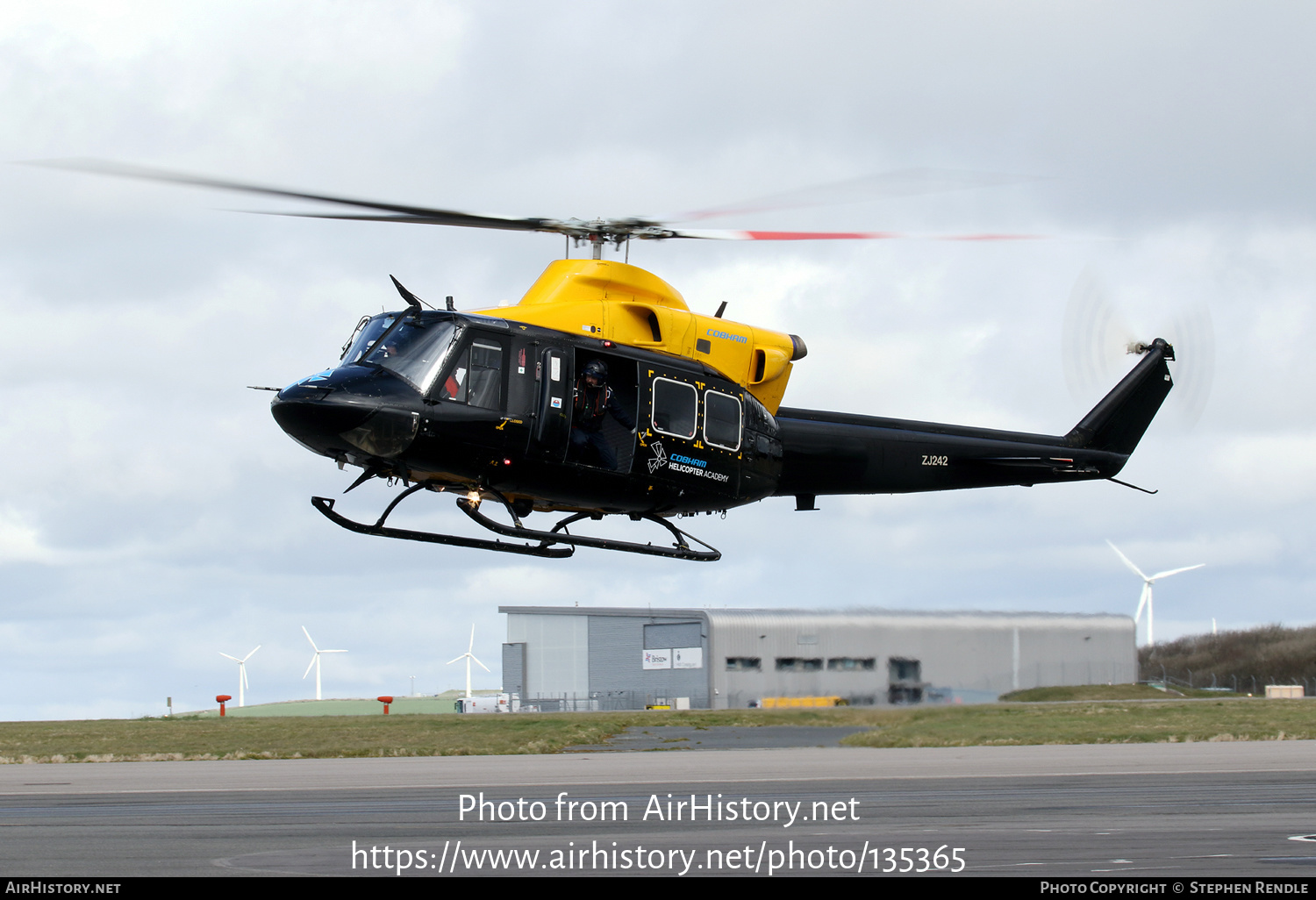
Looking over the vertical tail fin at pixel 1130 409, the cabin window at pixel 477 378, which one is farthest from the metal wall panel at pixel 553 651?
the cabin window at pixel 477 378

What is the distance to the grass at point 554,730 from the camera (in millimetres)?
35094

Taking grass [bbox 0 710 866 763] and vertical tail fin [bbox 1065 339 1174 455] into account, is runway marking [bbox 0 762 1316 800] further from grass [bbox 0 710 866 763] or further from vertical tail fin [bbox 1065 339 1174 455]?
grass [bbox 0 710 866 763]

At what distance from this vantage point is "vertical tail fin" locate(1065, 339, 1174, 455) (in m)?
28.2

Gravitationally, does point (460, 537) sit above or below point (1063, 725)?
above

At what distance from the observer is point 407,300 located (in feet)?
64.0

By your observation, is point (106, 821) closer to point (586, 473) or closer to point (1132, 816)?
point (586, 473)

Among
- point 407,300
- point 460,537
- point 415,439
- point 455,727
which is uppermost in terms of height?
point 407,300

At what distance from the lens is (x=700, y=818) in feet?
50.5

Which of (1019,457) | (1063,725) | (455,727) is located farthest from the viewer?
(455,727)

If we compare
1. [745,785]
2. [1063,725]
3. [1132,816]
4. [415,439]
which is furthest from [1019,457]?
[1063,725]

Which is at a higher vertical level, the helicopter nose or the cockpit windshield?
the cockpit windshield

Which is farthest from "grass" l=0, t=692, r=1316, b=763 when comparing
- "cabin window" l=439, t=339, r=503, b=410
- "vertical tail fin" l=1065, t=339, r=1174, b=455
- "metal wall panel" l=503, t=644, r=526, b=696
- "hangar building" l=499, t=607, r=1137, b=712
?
"metal wall panel" l=503, t=644, r=526, b=696

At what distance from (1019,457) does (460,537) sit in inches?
501

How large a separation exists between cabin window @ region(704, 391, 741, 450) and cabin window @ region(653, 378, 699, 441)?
29cm
